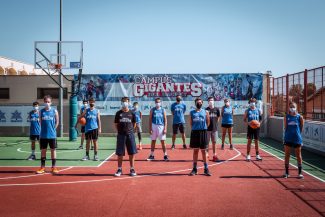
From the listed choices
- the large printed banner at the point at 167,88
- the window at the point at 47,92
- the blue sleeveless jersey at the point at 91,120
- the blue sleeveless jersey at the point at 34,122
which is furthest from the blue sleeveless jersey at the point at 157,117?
the window at the point at 47,92

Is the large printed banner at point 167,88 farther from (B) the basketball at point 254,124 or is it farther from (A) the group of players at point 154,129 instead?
(B) the basketball at point 254,124

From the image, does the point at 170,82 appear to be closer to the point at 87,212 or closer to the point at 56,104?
the point at 56,104

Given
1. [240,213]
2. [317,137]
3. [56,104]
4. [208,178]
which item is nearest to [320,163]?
[317,137]

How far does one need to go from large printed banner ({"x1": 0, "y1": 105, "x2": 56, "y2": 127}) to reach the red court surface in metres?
11.7

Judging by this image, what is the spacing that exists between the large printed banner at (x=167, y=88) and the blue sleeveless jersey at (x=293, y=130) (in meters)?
12.1

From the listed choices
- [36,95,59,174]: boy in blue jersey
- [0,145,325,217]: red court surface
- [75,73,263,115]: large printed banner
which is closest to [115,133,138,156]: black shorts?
[0,145,325,217]: red court surface

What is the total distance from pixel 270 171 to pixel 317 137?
196 inches

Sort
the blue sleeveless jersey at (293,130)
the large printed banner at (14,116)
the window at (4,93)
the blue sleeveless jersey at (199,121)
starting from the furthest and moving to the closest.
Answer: the window at (4,93) → the large printed banner at (14,116) → the blue sleeveless jersey at (199,121) → the blue sleeveless jersey at (293,130)

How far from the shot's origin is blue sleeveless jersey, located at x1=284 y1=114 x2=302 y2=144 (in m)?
10.0

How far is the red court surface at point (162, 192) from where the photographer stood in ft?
23.3

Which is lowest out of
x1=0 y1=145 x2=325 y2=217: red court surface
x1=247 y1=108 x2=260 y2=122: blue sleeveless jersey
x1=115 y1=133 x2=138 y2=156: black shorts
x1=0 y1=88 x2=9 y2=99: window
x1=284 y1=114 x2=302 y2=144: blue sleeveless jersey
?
x1=0 y1=145 x2=325 y2=217: red court surface

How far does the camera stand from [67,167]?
11945 millimetres

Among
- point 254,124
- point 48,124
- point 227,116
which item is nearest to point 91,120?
point 48,124

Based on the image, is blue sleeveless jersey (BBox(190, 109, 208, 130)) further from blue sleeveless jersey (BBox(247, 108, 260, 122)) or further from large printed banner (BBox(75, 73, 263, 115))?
large printed banner (BBox(75, 73, 263, 115))
